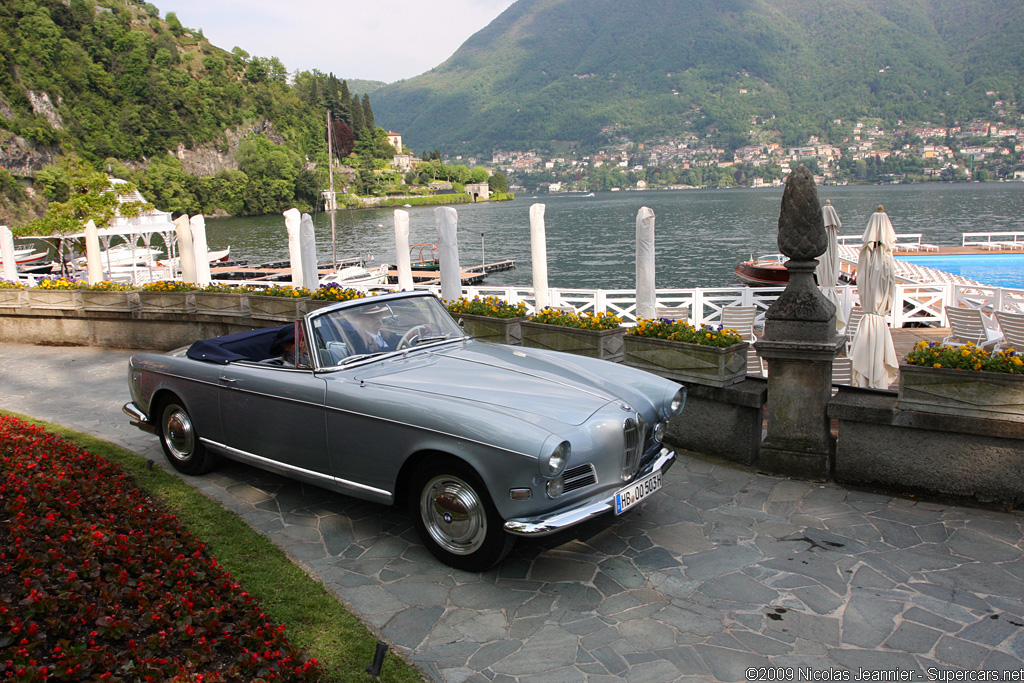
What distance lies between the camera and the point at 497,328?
847 centimetres

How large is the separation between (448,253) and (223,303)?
475cm

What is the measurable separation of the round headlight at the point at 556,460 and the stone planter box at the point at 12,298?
49.2ft

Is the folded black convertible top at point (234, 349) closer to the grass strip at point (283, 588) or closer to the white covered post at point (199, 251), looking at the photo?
the grass strip at point (283, 588)

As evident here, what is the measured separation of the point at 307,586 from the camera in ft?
13.6

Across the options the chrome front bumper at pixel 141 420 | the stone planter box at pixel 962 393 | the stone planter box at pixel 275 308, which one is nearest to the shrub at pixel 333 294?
the stone planter box at pixel 275 308

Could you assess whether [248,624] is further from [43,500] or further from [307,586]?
[43,500]

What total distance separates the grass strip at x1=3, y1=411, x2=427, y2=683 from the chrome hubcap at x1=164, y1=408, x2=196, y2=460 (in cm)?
24

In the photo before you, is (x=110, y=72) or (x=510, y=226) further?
(x=110, y=72)

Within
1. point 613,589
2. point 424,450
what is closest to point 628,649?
point 613,589

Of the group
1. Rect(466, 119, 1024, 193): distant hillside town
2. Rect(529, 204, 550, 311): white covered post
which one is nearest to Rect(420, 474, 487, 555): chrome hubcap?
Rect(529, 204, 550, 311): white covered post

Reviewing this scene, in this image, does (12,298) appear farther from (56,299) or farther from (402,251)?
(402,251)

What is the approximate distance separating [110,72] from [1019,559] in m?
163

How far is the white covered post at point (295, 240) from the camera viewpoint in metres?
13.8

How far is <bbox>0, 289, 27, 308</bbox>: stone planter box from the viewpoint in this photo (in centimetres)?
1435
